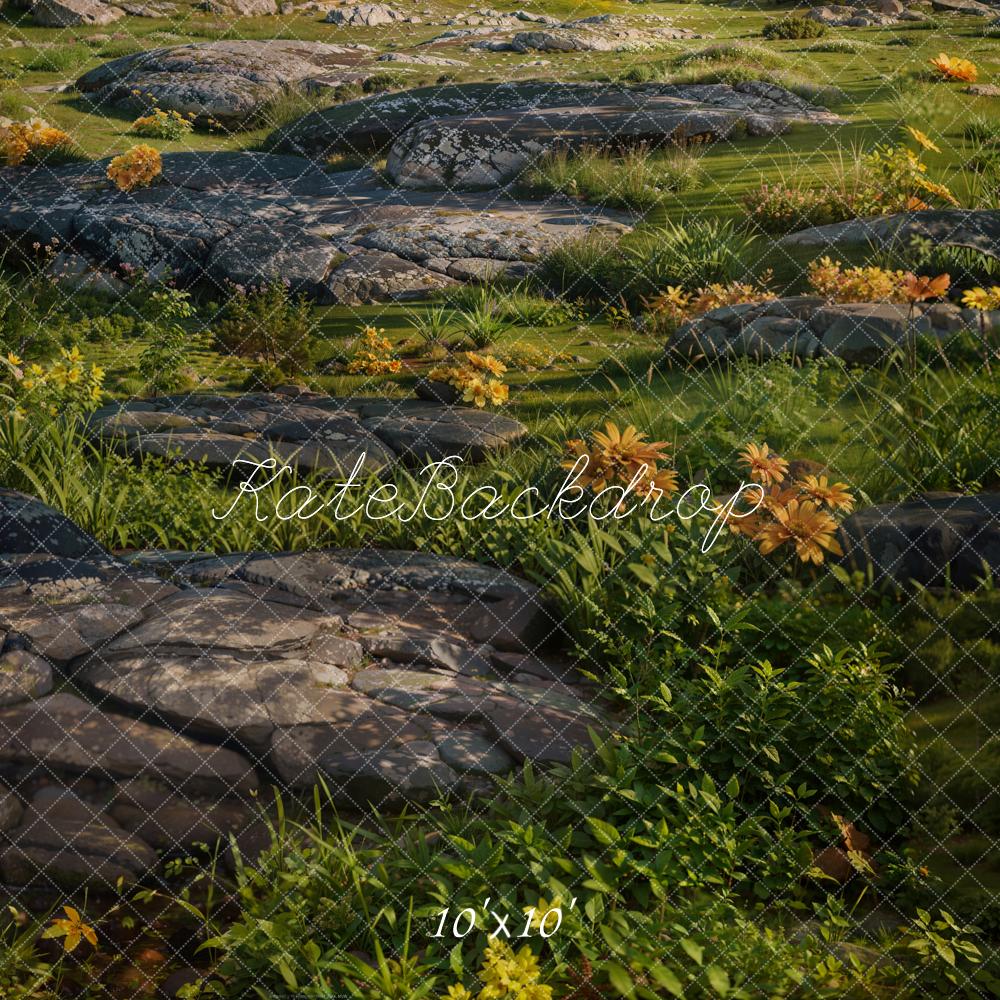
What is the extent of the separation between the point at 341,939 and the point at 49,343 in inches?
265

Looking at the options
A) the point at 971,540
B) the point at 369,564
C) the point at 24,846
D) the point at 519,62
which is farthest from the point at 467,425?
the point at 519,62

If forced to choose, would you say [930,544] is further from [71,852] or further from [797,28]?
[797,28]

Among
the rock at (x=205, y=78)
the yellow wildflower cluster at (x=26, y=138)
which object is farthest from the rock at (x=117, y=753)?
the rock at (x=205, y=78)

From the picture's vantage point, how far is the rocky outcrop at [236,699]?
3.87m

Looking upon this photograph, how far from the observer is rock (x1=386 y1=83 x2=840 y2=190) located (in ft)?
35.6

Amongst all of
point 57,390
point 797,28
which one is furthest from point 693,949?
point 797,28

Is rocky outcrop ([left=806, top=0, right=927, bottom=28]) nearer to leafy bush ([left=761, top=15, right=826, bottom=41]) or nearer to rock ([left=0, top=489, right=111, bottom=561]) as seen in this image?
leafy bush ([left=761, top=15, right=826, bottom=41])

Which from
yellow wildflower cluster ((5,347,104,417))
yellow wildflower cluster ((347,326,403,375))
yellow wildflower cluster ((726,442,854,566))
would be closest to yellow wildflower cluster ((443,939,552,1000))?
yellow wildflower cluster ((726,442,854,566))

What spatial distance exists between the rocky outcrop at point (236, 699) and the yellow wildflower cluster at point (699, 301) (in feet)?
11.1

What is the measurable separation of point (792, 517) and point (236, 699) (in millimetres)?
2262

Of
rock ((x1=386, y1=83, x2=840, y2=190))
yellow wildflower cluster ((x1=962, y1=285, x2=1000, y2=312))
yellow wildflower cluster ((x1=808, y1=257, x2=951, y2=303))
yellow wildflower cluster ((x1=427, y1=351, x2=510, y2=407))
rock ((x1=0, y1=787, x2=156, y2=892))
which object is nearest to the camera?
rock ((x1=0, y1=787, x2=156, y2=892))

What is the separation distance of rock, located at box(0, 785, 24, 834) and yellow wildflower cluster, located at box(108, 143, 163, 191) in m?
6.33

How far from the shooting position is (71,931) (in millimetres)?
3465

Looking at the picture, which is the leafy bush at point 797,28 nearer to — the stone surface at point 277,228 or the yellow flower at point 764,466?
the stone surface at point 277,228
